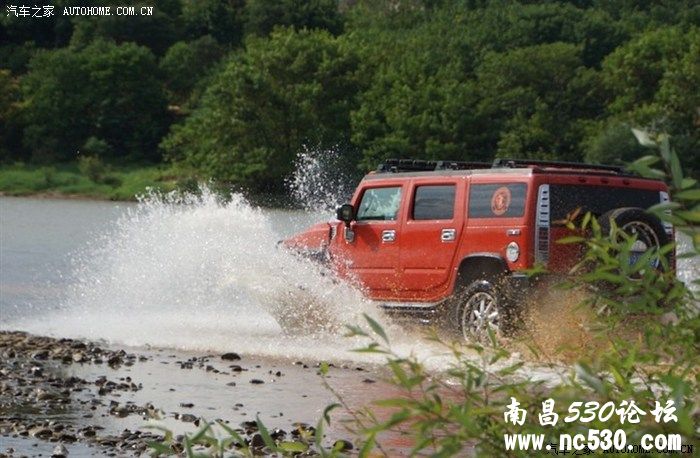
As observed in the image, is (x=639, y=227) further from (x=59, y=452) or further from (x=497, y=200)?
(x=59, y=452)

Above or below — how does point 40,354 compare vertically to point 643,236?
below

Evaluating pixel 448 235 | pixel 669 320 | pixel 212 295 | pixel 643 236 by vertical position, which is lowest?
pixel 212 295

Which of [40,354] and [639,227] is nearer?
[639,227]

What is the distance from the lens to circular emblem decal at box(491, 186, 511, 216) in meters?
14.5

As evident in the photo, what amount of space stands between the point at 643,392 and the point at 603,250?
51 cm

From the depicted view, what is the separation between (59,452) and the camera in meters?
10.1

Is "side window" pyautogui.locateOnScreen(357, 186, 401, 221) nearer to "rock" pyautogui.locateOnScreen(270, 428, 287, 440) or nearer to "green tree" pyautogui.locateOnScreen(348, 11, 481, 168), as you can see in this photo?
"rock" pyautogui.locateOnScreen(270, 428, 287, 440)

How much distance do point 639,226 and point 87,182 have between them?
219 feet

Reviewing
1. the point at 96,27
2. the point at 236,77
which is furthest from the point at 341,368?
the point at 96,27

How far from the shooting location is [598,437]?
483 centimetres

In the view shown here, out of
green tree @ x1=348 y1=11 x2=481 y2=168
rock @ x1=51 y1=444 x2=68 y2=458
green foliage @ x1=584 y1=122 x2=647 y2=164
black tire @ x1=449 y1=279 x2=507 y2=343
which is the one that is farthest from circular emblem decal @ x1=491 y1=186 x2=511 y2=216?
green tree @ x1=348 y1=11 x2=481 y2=168

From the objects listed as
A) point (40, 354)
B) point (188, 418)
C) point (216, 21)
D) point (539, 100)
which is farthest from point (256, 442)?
point (216, 21)

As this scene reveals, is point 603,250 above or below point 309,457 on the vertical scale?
above

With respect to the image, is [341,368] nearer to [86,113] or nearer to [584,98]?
[584,98]
